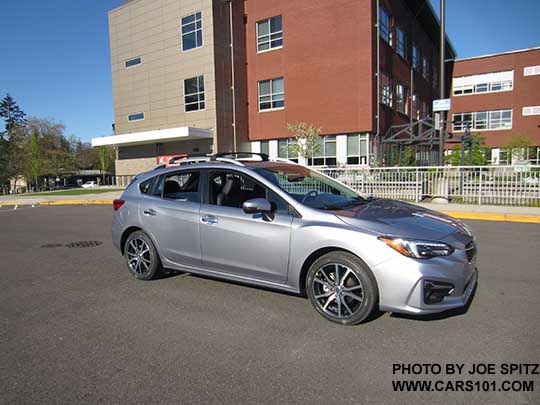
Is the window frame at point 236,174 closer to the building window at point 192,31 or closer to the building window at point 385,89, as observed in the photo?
the building window at point 385,89

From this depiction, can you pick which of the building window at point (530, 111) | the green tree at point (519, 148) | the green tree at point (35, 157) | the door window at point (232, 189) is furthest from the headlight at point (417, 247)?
the green tree at point (35, 157)

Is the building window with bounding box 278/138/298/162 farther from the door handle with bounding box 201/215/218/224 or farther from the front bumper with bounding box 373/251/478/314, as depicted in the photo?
the front bumper with bounding box 373/251/478/314

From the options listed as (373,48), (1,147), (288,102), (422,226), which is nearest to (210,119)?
(288,102)

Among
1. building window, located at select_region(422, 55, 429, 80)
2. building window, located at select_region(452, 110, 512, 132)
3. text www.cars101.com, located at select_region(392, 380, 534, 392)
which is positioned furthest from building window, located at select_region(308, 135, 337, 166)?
building window, located at select_region(452, 110, 512, 132)

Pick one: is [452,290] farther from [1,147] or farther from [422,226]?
[1,147]

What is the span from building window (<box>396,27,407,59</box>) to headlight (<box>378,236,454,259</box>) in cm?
2738

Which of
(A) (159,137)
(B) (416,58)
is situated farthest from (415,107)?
(A) (159,137)

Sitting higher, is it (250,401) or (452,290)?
(452,290)

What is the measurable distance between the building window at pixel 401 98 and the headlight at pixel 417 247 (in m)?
25.9

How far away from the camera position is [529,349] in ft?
10.3

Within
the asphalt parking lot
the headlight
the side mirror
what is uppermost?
the side mirror

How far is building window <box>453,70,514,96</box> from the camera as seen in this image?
4069 centimetres

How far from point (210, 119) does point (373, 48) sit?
11.4 m

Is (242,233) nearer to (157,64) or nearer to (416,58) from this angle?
(157,64)
